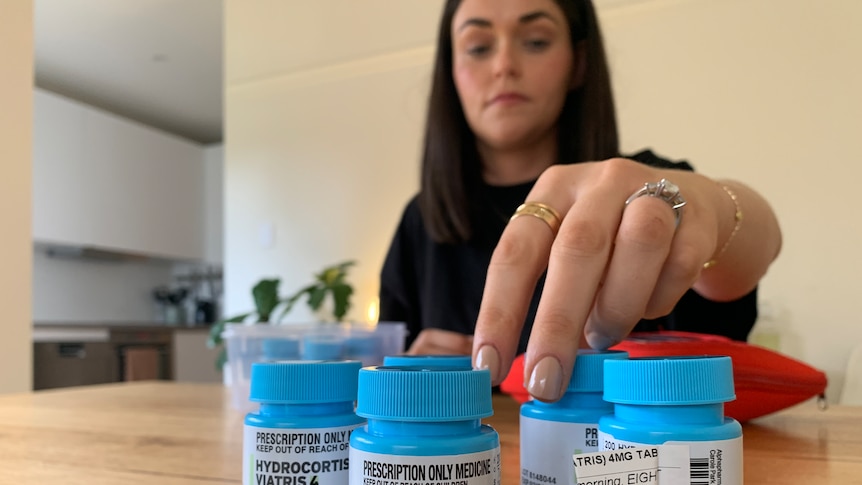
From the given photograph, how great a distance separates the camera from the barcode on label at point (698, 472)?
28 centimetres

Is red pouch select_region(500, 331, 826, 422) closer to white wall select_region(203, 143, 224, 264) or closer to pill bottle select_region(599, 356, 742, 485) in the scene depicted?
pill bottle select_region(599, 356, 742, 485)

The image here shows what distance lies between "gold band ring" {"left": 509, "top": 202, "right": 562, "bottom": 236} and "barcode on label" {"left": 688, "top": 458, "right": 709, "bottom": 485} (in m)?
0.21

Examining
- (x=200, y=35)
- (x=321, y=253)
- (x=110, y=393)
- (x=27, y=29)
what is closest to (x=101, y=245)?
(x=200, y=35)

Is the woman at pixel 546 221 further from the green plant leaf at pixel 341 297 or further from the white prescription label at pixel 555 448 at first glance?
the green plant leaf at pixel 341 297

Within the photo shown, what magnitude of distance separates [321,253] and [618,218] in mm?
2183

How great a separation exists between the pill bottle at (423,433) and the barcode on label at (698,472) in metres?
0.08

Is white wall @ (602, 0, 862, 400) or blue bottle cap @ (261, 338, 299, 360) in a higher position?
white wall @ (602, 0, 862, 400)

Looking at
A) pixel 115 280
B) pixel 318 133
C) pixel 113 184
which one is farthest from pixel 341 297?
pixel 115 280

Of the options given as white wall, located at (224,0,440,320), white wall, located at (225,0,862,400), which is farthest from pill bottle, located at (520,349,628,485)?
white wall, located at (224,0,440,320)

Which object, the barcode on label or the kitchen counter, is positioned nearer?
the barcode on label

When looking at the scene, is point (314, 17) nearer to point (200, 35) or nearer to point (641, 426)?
point (200, 35)

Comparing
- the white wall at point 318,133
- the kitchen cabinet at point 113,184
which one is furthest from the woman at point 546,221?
the kitchen cabinet at point 113,184

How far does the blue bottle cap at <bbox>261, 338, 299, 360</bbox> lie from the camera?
0.75m

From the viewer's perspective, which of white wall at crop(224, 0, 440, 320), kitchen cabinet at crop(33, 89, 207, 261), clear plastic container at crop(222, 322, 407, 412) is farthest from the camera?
kitchen cabinet at crop(33, 89, 207, 261)
